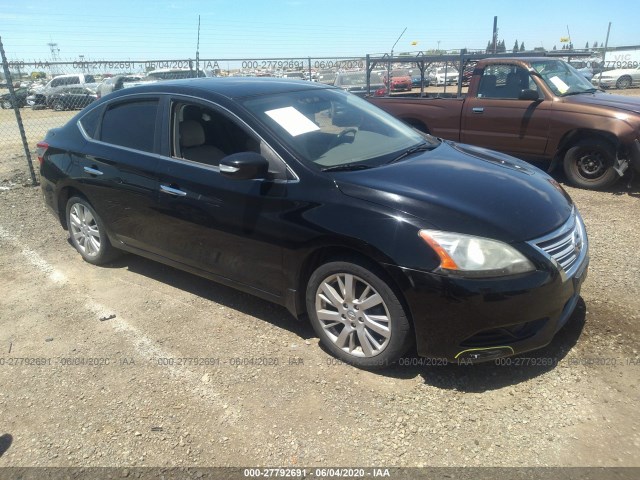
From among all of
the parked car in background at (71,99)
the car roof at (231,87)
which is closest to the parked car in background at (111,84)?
the parked car in background at (71,99)

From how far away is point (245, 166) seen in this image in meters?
3.08

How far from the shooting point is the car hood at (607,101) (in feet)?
21.6

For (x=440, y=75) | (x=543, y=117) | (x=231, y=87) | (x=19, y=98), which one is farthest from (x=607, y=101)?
(x=19, y=98)

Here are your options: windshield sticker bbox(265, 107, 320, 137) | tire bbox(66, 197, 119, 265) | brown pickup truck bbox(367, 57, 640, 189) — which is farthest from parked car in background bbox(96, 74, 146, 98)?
windshield sticker bbox(265, 107, 320, 137)

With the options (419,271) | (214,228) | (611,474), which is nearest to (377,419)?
(419,271)

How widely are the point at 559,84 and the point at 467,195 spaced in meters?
5.34

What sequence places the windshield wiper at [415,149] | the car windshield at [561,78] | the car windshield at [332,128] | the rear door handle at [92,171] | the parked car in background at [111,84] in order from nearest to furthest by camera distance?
1. the car windshield at [332,128]
2. the windshield wiper at [415,149]
3. the rear door handle at [92,171]
4. the car windshield at [561,78]
5. the parked car in background at [111,84]

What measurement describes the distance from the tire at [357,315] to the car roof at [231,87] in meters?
1.52

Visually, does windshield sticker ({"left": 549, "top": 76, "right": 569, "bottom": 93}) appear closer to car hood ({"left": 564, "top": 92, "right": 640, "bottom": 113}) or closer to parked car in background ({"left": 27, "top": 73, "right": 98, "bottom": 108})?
car hood ({"left": 564, "top": 92, "right": 640, "bottom": 113})

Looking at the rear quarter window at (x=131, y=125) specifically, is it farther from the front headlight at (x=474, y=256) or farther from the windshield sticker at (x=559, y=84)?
the windshield sticker at (x=559, y=84)

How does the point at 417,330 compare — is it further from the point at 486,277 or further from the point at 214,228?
the point at 214,228

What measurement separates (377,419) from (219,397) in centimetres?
93

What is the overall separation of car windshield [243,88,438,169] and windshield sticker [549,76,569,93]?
4.07 meters

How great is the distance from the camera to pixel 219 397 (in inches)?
116
